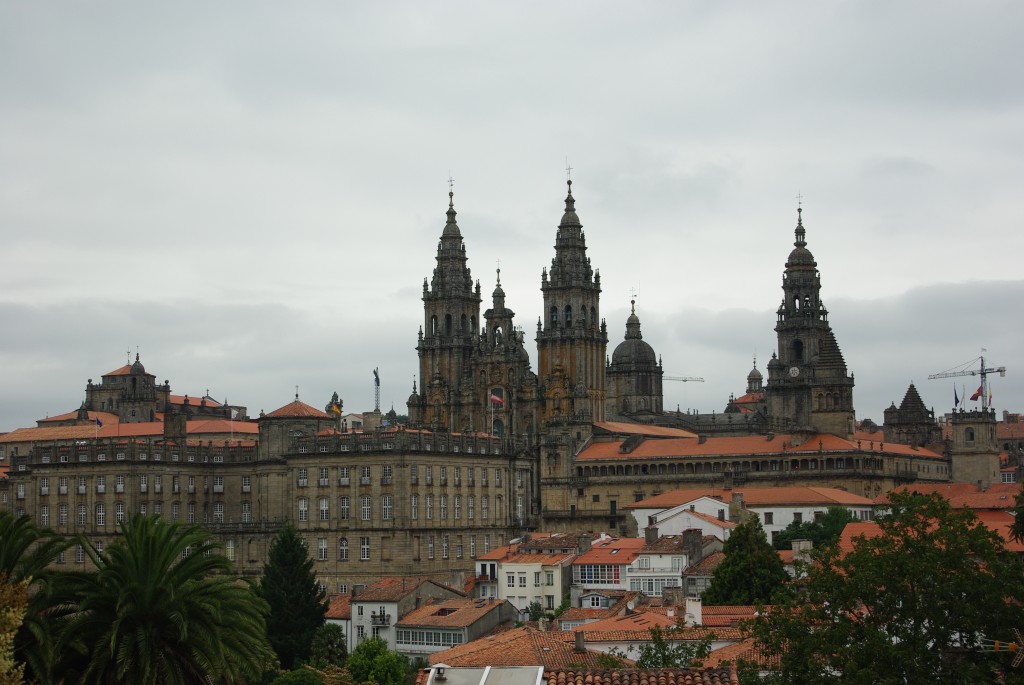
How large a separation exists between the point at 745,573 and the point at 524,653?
34.9 meters

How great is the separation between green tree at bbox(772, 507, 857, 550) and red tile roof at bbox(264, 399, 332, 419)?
41265mm

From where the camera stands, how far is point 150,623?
162 ft

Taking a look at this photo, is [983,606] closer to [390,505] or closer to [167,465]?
[390,505]

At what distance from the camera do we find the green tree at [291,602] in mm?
99062

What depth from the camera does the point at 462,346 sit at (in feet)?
604

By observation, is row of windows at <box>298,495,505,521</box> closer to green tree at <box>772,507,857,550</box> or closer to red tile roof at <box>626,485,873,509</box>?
red tile roof at <box>626,485,873,509</box>

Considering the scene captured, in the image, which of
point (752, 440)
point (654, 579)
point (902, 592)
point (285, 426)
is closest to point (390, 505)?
point (285, 426)

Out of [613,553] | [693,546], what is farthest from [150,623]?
[613,553]

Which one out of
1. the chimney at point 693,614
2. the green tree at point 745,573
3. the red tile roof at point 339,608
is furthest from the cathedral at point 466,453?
the chimney at point 693,614

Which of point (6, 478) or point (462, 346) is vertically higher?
point (462, 346)

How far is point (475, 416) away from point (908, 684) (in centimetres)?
13284

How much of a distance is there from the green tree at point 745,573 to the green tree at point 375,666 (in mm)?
19660

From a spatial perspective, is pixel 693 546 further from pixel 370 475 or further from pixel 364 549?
pixel 370 475

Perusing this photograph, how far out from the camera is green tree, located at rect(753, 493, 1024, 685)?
46.5 metres
